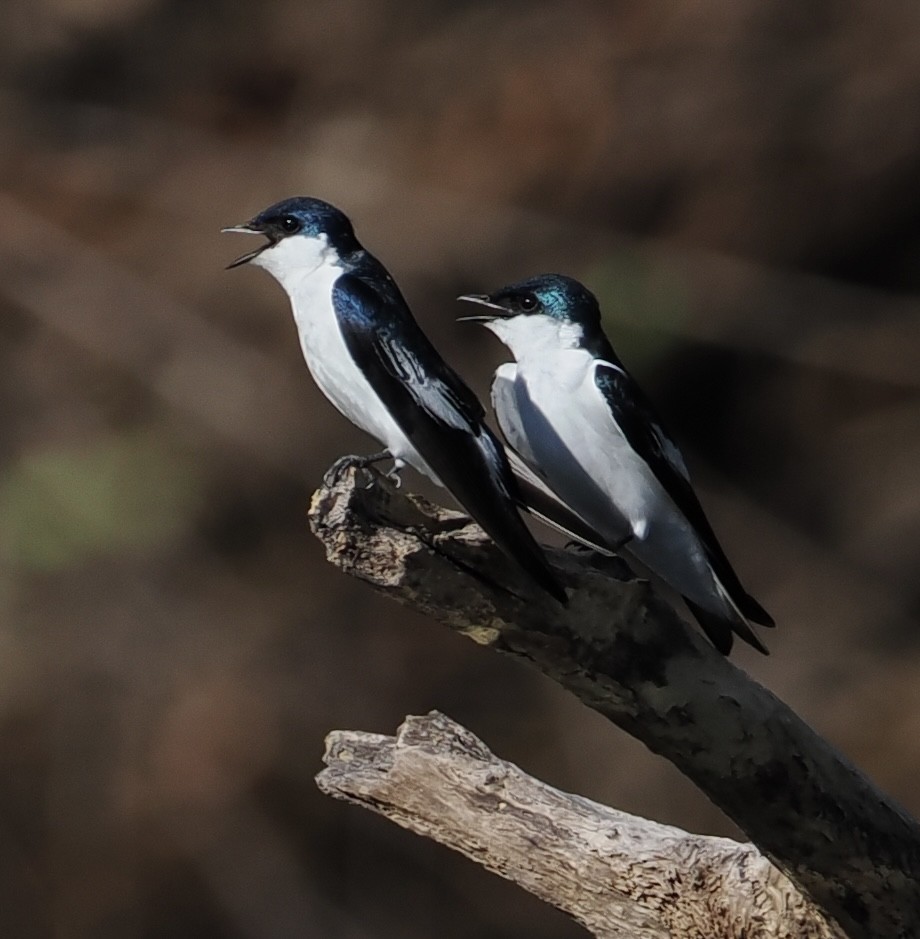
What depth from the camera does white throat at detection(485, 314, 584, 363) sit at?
2.47 meters

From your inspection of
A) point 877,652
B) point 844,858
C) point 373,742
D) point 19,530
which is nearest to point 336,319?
point 373,742

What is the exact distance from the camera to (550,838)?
234 cm

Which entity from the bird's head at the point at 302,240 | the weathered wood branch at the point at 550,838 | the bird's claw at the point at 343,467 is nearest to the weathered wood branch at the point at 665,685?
the bird's claw at the point at 343,467

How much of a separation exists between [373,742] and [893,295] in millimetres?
3947

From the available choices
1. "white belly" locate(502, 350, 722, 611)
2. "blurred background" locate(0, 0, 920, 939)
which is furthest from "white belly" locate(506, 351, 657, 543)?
"blurred background" locate(0, 0, 920, 939)

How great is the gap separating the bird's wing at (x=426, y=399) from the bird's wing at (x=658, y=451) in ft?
0.90

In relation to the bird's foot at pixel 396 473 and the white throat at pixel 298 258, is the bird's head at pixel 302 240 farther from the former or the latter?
the bird's foot at pixel 396 473

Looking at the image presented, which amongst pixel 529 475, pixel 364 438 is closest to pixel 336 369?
pixel 529 475

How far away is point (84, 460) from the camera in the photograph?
19.5ft

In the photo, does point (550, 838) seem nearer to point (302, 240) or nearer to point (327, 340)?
point (327, 340)

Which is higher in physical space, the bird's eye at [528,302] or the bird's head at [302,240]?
the bird's head at [302,240]

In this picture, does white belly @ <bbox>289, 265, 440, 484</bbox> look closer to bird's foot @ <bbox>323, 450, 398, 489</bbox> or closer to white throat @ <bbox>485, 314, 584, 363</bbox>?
bird's foot @ <bbox>323, 450, 398, 489</bbox>

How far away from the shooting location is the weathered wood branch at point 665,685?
1972 mm

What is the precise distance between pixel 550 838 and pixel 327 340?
62 cm
